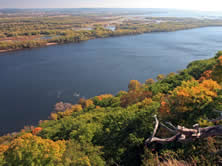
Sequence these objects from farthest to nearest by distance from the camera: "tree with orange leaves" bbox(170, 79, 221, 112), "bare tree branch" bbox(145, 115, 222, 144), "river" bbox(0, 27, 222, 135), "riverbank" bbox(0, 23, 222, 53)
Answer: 1. "riverbank" bbox(0, 23, 222, 53)
2. "river" bbox(0, 27, 222, 135)
3. "tree with orange leaves" bbox(170, 79, 221, 112)
4. "bare tree branch" bbox(145, 115, 222, 144)

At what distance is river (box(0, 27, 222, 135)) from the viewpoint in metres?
32.8

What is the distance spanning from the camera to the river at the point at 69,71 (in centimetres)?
3275

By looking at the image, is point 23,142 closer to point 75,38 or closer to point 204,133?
point 204,133

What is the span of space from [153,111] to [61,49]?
59.5 metres

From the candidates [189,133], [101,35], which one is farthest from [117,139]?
[101,35]

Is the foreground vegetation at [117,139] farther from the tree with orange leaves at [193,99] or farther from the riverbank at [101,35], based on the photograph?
the riverbank at [101,35]

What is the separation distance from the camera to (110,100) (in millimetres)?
24406

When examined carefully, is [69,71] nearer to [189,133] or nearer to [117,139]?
[117,139]

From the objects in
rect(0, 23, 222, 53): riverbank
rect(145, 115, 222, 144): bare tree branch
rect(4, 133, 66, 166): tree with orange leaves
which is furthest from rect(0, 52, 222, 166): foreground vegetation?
rect(0, 23, 222, 53): riverbank

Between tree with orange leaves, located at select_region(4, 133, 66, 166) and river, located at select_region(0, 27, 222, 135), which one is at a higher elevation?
tree with orange leaves, located at select_region(4, 133, 66, 166)

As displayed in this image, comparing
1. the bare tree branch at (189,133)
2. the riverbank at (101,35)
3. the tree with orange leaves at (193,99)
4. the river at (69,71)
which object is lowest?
the river at (69,71)

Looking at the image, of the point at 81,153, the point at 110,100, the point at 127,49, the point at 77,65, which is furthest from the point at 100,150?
the point at 127,49

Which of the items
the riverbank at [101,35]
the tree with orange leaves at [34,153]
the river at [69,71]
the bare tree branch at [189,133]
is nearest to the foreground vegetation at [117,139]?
the tree with orange leaves at [34,153]

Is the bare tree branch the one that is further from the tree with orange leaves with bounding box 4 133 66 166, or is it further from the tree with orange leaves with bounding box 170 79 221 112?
the tree with orange leaves with bounding box 170 79 221 112
